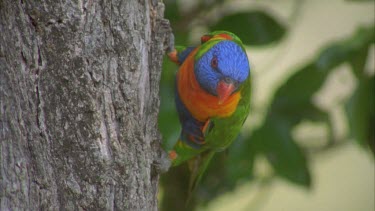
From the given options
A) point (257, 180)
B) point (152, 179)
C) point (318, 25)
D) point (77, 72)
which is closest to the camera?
point (77, 72)

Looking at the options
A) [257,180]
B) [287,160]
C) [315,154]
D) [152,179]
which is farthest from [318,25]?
[152,179]

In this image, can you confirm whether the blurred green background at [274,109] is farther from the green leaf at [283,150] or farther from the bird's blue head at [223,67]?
the bird's blue head at [223,67]

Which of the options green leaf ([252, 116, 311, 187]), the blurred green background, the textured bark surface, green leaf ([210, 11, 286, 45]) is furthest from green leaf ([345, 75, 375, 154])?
the textured bark surface

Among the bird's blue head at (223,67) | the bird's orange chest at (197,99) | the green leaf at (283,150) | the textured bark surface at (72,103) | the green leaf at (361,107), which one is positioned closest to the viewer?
the textured bark surface at (72,103)

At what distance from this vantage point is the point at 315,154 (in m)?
3.29

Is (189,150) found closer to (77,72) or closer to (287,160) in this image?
(287,160)

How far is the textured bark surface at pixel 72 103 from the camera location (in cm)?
154

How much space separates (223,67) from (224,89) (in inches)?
2.5

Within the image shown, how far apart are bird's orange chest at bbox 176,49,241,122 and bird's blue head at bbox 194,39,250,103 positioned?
0.05 meters

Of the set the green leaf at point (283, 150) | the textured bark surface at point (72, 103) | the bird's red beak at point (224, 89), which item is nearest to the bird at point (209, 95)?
the bird's red beak at point (224, 89)

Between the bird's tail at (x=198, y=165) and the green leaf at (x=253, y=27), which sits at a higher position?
the green leaf at (x=253, y=27)

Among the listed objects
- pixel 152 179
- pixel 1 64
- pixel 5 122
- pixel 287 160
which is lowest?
pixel 287 160

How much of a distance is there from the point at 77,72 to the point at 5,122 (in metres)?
0.21

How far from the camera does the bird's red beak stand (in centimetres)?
196
